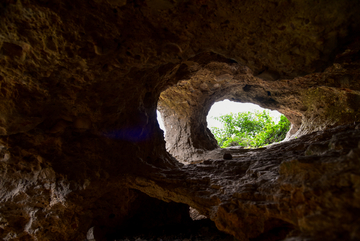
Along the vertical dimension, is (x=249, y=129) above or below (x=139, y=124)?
above

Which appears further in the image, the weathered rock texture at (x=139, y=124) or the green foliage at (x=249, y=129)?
the green foliage at (x=249, y=129)

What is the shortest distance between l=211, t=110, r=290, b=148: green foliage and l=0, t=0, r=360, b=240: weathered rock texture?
169 inches

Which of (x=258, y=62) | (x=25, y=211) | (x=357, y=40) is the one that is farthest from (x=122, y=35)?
(x=357, y=40)

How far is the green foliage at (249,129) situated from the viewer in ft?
22.9

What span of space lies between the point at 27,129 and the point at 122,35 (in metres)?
1.23

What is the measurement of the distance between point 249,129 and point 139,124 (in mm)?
6593

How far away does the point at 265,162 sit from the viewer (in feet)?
6.75

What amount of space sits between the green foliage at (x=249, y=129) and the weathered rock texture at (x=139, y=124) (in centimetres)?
431

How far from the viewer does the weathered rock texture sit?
4.59 feet

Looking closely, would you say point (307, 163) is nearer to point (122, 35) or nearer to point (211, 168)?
point (211, 168)

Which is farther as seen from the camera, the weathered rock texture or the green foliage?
the green foliage

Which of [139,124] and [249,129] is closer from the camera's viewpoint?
[139,124]

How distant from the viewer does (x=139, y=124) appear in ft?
9.10

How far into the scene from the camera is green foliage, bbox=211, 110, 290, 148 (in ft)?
22.9
